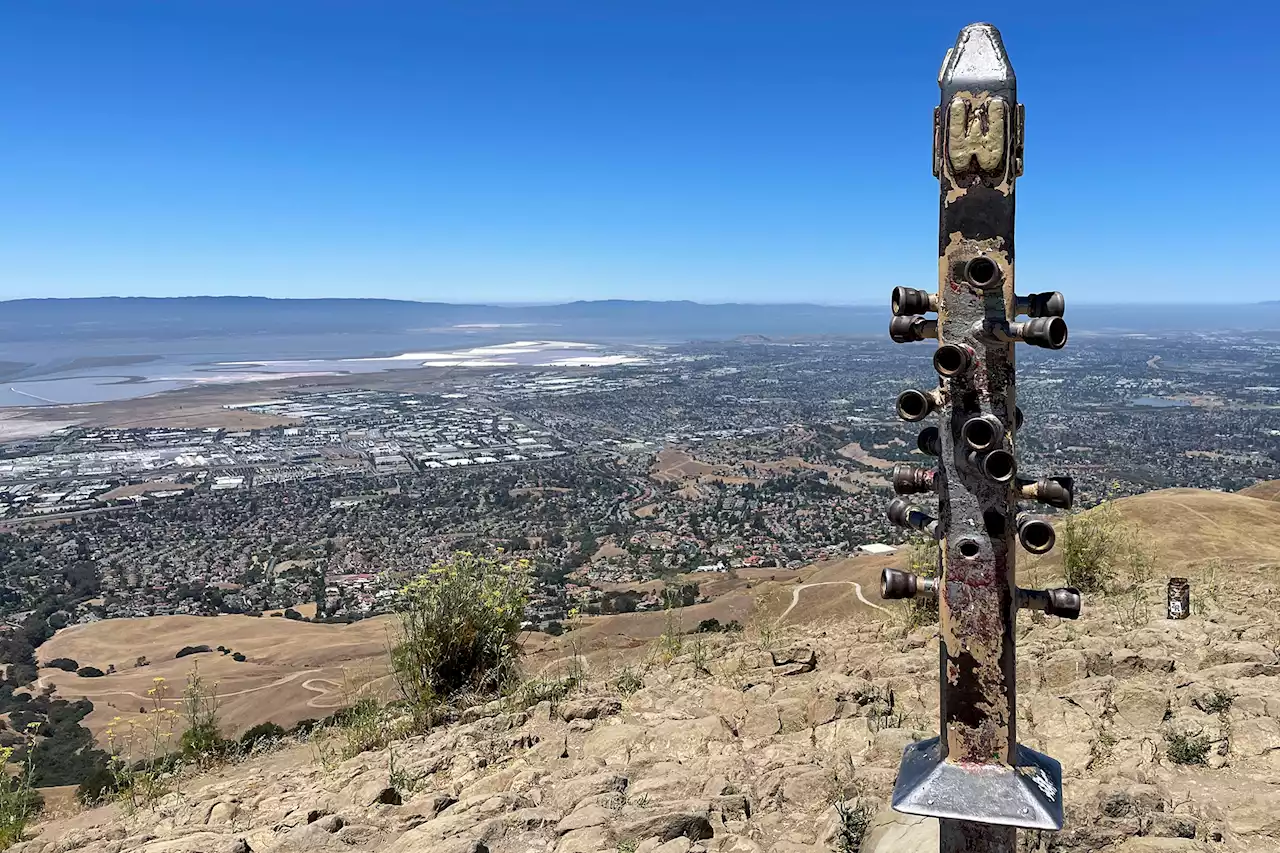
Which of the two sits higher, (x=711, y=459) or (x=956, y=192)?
(x=956, y=192)

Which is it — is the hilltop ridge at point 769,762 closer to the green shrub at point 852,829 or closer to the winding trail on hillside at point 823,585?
the green shrub at point 852,829

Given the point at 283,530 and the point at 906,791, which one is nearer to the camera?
the point at 906,791

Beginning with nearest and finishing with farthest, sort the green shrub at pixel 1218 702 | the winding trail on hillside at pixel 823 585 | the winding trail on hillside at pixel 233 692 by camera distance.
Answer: the green shrub at pixel 1218 702
the winding trail on hillside at pixel 823 585
the winding trail on hillside at pixel 233 692

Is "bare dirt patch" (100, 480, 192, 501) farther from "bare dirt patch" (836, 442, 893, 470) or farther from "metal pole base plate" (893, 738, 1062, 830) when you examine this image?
"metal pole base plate" (893, 738, 1062, 830)

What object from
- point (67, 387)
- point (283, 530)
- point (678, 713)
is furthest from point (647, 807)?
point (67, 387)

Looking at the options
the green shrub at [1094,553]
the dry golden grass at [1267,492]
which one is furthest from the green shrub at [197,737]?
the dry golden grass at [1267,492]

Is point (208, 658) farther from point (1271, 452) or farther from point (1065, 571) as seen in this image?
point (1271, 452)

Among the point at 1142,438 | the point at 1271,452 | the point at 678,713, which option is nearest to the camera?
the point at 678,713
